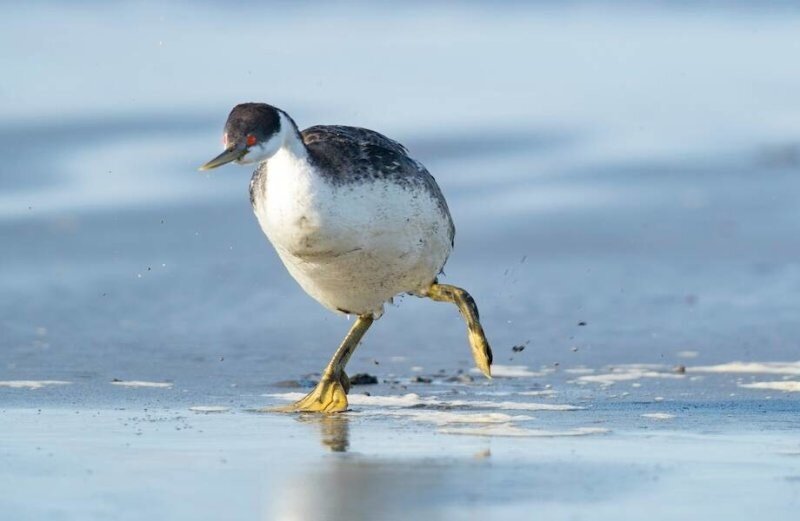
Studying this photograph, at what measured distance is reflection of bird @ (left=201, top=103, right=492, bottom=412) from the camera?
7.96 metres

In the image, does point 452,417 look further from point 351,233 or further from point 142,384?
point 142,384

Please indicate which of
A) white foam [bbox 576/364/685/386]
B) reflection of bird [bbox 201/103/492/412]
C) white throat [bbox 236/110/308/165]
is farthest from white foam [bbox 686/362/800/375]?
white throat [bbox 236/110/308/165]

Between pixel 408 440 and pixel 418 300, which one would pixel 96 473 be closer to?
pixel 408 440

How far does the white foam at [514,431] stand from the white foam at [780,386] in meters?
2.07

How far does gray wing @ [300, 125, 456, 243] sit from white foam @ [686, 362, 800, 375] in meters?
2.23

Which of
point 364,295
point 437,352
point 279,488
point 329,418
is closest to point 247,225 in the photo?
point 437,352

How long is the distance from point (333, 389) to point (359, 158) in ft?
3.81

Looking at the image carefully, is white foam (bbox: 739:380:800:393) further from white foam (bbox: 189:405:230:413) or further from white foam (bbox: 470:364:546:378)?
white foam (bbox: 189:405:230:413)

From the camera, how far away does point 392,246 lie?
27.8 feet

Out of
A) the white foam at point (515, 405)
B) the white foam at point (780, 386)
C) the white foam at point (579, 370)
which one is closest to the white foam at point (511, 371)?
the white foam at point (579, 370)

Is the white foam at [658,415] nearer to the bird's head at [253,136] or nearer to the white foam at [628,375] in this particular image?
the white foam at [628,375]

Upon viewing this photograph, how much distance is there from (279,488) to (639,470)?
4.11ft

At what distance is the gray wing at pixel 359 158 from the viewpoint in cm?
811

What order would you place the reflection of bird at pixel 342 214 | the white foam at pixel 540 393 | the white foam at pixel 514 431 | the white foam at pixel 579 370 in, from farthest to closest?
the white foam at pixel 579 370 → the white foam at pixel 540 393 → the reflection of bird at pixel 342 214 → the white foam at pixel 514 431
